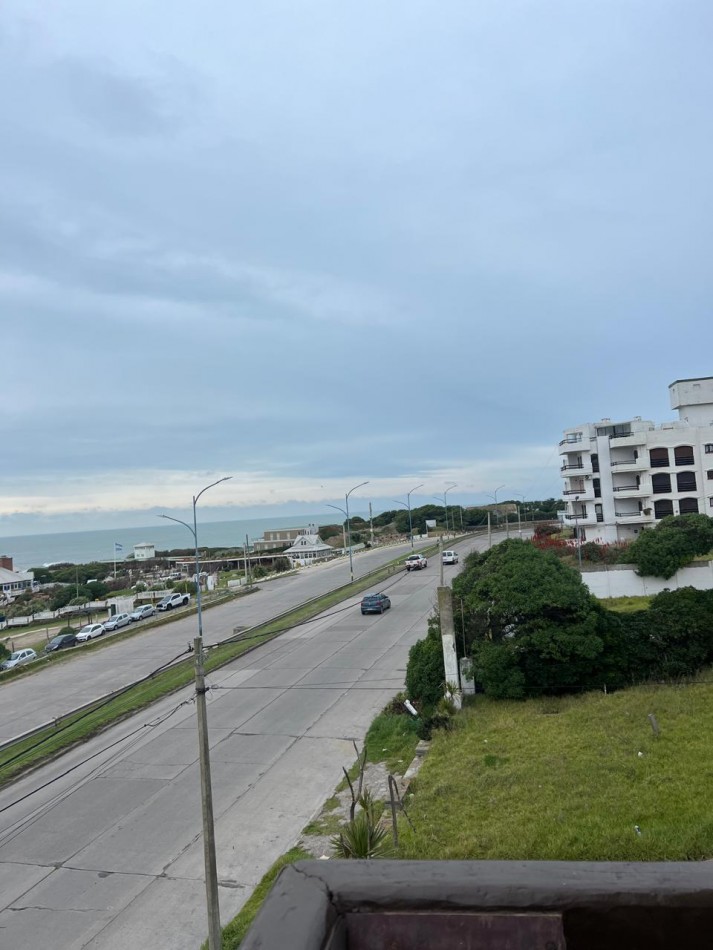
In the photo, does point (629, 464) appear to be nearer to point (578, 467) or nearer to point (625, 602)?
point (578, 467)

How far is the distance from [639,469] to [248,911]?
2122 inches

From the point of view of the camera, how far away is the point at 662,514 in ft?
187

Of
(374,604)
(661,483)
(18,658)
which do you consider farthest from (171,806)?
(661,483)

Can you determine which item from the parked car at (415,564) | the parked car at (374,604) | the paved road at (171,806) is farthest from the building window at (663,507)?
the paved road at (171,806)

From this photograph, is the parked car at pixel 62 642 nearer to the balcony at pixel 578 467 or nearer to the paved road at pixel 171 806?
the paved road at pixel 171 806

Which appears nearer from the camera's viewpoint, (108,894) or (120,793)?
(108,894)

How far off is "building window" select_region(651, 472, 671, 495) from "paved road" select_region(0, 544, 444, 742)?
88.8 ft

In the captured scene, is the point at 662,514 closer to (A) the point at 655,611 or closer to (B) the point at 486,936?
(A) the point at 655,611

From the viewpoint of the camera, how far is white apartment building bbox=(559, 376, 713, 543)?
5641 centimetres

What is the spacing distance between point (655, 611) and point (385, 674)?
10.1 metres

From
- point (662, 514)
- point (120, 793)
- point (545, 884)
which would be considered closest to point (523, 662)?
point (120, 793)

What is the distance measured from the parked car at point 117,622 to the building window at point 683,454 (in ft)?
152

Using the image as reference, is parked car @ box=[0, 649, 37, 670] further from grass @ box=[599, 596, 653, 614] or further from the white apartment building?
the white apartment building

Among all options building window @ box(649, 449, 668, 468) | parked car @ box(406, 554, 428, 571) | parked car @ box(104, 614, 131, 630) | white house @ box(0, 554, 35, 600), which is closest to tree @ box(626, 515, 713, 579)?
building window @ box(649, 449, 668, 468)
